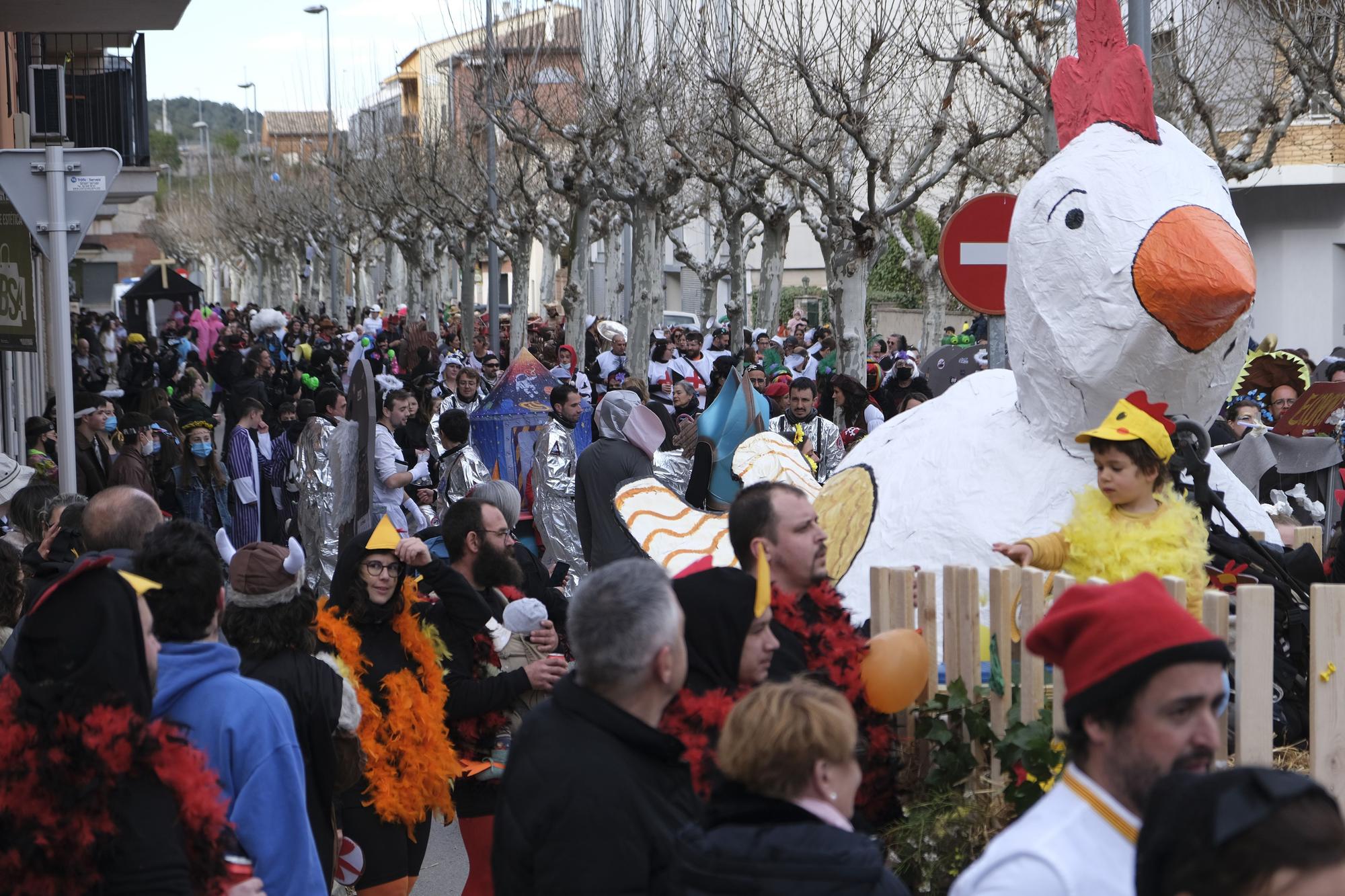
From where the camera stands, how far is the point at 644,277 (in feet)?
74.3

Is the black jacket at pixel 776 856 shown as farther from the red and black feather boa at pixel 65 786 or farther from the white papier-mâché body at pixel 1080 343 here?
the white papier-mâché body at pixel 1080 343

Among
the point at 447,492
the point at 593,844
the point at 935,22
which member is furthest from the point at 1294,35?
the point at 593,844

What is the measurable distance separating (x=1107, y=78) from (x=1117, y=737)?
4153 mm

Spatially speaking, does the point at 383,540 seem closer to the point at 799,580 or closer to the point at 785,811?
the point at 799,580

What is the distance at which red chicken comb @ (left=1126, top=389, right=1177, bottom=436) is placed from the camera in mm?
4883

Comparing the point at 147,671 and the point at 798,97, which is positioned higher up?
the point at 798,97

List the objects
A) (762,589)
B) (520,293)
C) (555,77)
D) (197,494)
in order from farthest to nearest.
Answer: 1. (520,293)
2. (555,77)
3. (197,494)
4. (762,589)

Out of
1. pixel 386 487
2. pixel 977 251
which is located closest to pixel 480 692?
pixel 977 251

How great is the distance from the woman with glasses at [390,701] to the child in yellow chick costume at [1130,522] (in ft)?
5.90

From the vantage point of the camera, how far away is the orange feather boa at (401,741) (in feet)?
16.0

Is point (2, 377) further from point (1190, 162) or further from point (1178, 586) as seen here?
point (1178, 586)

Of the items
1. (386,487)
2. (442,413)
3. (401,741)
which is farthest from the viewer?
(442,413)

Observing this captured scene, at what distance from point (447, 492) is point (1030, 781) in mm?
6925

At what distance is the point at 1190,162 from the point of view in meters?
5.75
